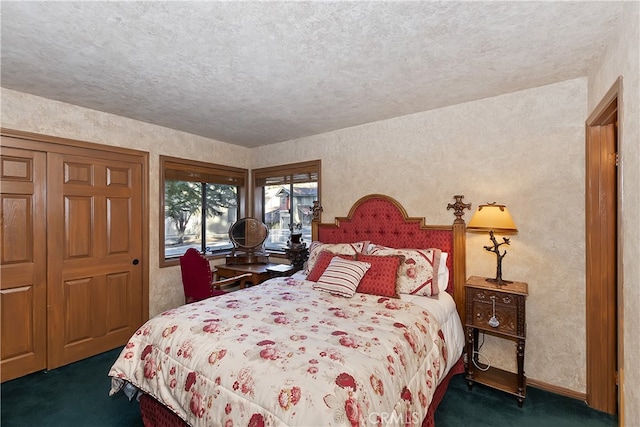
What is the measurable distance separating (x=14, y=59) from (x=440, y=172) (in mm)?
3513

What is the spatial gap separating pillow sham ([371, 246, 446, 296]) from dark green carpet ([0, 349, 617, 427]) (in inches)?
33.3

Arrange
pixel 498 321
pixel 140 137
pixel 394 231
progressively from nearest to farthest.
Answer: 1. pixel 498 321
2. pixel 394 231
3. pixel 140 137

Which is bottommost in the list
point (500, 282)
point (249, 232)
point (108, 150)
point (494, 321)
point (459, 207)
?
point (494, 321)

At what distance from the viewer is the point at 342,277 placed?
263 cm

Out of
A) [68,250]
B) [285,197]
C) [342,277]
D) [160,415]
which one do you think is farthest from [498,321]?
[68,250]

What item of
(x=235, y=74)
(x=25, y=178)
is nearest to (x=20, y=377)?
(x=25, y=178)

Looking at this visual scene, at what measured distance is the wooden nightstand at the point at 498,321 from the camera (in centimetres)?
231

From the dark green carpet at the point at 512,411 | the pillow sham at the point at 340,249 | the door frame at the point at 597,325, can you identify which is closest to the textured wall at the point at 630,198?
the door frame at the point at 597,325

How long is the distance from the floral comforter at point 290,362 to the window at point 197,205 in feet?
6.19

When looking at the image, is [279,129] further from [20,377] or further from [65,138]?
[20,377]

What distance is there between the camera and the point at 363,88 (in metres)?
2.53

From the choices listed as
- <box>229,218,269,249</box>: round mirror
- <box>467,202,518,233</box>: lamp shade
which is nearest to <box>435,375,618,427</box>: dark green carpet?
<box>467,202,518,233</box>: lamp shade

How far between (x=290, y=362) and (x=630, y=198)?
72.0 inches

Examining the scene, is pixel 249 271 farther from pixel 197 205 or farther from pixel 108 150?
pixel 108 150
